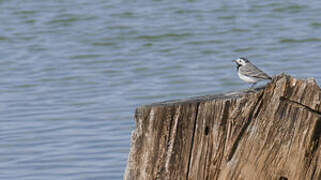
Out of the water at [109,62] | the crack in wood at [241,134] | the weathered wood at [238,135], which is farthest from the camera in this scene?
the water at [109,62]

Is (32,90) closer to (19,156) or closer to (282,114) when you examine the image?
(19,156)

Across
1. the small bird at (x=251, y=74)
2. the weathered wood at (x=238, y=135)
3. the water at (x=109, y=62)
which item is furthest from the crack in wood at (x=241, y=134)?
the water at (x=109, y=62)

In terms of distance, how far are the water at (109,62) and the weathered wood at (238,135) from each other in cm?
418

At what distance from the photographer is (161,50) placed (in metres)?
16.9

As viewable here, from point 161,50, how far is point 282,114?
40.8 feet

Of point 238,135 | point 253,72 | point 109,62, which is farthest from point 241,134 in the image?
point 109,62

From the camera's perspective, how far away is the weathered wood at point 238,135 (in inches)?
176

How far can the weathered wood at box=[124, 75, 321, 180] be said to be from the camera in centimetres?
447

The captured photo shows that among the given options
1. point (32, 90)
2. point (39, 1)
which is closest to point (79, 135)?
point (32, 90)

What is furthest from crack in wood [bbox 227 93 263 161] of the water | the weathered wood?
the water

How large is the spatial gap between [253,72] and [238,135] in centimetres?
422

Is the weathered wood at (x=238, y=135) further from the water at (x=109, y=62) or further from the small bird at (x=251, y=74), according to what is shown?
the water at (x=109, y=62)

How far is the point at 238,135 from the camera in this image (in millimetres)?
4602

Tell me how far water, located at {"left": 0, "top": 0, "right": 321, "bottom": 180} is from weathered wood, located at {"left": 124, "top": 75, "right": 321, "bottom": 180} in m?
4.18
